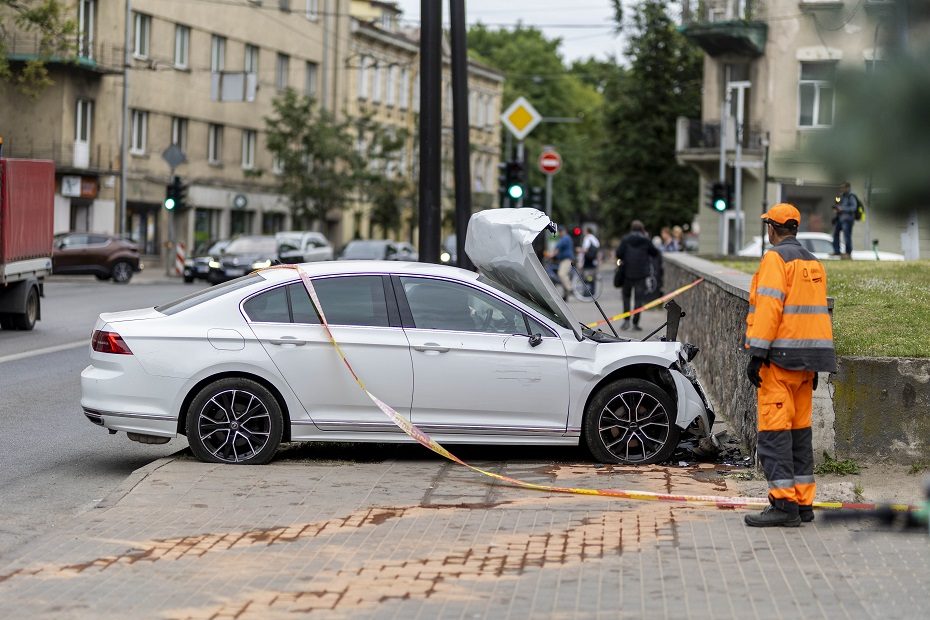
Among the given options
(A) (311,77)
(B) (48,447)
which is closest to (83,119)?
(A) (311,77)

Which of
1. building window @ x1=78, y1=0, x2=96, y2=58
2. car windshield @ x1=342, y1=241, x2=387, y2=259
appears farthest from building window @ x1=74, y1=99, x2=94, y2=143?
car windshield @ x1=342, y1=241, x2=387, y2=259

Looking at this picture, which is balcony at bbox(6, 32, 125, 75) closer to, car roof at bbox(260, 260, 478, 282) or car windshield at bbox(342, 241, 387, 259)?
car windshield at bbox(342, 241, 387, 259)

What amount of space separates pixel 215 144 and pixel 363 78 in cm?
1498

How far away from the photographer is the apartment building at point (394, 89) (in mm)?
71062

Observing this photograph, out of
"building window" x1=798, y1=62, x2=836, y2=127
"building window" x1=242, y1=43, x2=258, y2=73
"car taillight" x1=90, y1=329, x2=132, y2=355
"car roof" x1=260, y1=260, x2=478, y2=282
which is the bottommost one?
"car taillight" x1=90, y1=329, x2=132, y2=355

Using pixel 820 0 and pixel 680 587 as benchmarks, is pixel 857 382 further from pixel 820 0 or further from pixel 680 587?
pixel 820 0

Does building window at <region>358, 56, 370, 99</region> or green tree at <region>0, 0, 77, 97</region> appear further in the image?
building window at <region>358, 56, 370, 99</region>

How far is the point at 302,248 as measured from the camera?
44.7m

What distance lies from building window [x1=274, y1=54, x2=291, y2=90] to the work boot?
194 feet

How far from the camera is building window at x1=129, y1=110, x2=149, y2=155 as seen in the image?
176ft

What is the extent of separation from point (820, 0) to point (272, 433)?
771 cm

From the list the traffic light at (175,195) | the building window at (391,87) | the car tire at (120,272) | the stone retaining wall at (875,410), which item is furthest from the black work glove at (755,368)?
the building window at (391,87)

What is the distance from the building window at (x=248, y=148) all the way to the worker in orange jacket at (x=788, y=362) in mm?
56141

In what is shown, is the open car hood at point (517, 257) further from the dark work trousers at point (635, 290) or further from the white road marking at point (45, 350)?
the dark work trousers at point (635, 290)
